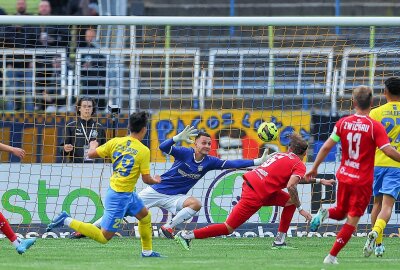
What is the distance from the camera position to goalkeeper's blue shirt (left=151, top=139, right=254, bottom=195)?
1416cm

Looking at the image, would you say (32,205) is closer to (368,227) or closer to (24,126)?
(24,126)

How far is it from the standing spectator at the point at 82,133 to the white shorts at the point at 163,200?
1.50 meters

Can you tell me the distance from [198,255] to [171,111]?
5114 millimetres

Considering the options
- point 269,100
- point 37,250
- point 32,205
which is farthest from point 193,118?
point 37,250

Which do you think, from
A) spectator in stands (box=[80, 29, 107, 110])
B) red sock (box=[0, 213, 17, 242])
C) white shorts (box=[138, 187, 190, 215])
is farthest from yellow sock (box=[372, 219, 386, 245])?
spectator in stands (box=[80, 29, 107, 110])

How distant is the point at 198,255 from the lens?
11859 mm

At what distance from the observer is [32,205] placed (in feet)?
49.8

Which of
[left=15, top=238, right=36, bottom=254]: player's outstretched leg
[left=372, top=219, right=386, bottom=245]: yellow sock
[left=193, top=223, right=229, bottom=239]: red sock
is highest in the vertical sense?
[left=372, top=219, right=386, bottom=245]: yellow sock

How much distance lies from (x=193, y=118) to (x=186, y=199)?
2.39 m

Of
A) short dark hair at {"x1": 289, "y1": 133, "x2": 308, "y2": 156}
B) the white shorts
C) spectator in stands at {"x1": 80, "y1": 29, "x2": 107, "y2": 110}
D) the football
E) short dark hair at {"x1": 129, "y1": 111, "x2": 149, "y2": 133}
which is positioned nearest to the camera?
short dark hair at {"x1": 129, "y1": 111, "x2": 149, "y2": 133}

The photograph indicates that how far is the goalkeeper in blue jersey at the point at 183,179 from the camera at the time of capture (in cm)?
1410

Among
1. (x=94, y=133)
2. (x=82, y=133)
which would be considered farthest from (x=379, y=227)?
(x=82, y=133)

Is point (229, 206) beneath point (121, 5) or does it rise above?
beneath

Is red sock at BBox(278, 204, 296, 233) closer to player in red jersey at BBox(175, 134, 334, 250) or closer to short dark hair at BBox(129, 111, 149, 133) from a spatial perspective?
player in red jersey at BBox(175, 134, 334, 250)
